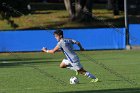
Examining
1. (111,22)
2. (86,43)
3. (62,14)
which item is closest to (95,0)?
(62,14)

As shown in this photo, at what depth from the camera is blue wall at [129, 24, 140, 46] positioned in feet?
145

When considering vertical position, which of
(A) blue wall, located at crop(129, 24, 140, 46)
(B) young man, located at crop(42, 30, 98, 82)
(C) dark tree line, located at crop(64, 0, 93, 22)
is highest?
(B) young man, located at crop(42, 30, 98, 82)

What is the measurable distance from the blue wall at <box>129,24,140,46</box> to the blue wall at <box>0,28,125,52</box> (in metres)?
0.67

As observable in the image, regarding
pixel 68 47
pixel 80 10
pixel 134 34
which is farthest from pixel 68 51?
pixel 80 10

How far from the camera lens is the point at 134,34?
44.5m

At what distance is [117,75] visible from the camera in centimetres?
2183

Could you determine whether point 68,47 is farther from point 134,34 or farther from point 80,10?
point 80,10

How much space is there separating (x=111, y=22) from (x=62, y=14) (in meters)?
8.96

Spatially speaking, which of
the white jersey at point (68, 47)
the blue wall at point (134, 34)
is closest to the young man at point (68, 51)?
the white jersey at point (68, 47)

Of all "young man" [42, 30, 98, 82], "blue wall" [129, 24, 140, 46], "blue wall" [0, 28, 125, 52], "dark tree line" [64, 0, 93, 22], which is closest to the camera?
"young man" [42, 30, 98, 82]

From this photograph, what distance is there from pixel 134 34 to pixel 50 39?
626 cm

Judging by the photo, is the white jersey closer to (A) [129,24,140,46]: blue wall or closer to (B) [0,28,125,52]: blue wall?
(B) [0,28,125,52]: blue wall

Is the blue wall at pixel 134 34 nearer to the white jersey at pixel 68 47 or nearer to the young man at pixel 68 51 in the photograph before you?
the young man at pixel 68 51

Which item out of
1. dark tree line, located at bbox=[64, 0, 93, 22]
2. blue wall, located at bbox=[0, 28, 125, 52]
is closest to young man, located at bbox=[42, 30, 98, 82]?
blue wall, located at bbox=[0, 28, 125, 52]
